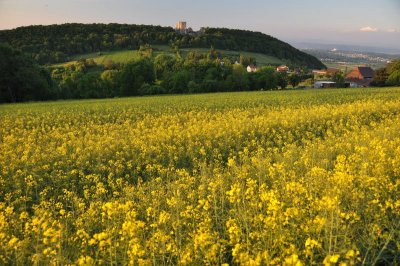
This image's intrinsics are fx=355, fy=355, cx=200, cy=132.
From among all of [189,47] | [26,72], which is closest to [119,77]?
[26,72]

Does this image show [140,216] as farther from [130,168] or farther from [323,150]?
[323,150]

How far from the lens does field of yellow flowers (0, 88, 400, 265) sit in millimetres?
4008

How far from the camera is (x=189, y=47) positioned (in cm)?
12219

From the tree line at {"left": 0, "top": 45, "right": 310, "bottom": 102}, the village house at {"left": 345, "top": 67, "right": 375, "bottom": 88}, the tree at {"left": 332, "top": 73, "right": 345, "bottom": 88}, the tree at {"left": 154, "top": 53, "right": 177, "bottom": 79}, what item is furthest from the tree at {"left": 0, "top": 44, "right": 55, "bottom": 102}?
the village house at {"left": 345, "top": 67, "right": 375, "bottom": 88}

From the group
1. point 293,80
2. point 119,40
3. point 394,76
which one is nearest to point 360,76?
point 394,76

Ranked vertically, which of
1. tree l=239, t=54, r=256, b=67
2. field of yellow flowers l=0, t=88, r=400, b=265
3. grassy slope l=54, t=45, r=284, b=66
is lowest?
field of yellow flowers l=0, t=88, r=400, b=265

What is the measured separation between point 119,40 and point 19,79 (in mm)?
63883

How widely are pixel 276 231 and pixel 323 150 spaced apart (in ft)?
20.0

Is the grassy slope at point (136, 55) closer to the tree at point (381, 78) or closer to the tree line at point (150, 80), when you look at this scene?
the tree line at point (150, 80)

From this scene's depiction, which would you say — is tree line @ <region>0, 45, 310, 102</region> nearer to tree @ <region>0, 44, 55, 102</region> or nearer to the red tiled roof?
tree @ <region>0, 44, 55, 102</region>

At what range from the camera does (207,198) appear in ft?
20.2

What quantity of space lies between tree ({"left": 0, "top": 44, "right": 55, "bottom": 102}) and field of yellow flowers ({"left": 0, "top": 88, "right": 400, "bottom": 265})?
3343 cm

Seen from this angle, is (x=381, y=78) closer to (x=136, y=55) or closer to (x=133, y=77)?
(x=133, y=77)

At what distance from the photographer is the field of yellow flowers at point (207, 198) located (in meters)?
4.01
